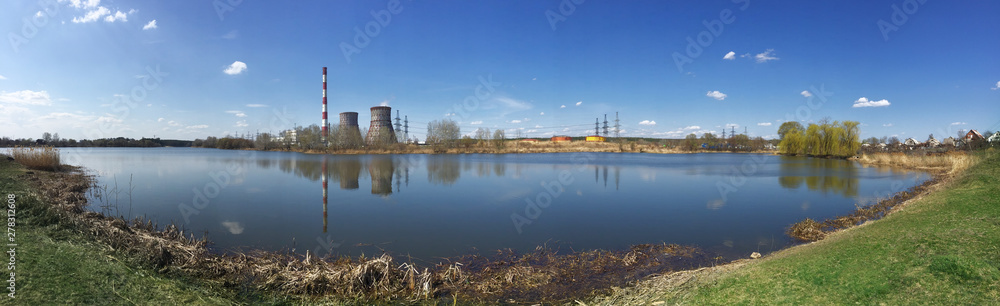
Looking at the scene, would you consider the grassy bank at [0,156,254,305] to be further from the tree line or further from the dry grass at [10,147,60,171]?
the tree line

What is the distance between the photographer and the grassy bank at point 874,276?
3523 millimetres

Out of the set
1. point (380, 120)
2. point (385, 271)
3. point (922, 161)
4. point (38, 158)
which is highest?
point (380, 120)

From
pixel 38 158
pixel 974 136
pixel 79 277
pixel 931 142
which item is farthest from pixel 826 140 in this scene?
pixel 38 158

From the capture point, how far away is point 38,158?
68.6 feet

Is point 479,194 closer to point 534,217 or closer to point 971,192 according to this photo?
point 534,217

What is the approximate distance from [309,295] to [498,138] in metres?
67.9

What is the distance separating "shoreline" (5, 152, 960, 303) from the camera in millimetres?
5543

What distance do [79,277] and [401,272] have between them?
3475mm

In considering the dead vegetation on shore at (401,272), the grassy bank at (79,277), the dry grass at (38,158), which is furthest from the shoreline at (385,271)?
the dry grass at (38,158)

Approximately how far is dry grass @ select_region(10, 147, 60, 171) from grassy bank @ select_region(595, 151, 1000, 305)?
1164 inches

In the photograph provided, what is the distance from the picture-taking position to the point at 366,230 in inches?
374

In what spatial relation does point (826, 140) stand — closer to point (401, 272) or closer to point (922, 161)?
point (922, 161)

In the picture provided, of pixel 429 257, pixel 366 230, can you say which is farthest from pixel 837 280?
pixel 366 230

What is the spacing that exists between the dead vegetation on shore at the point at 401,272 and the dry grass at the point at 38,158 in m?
21.2
